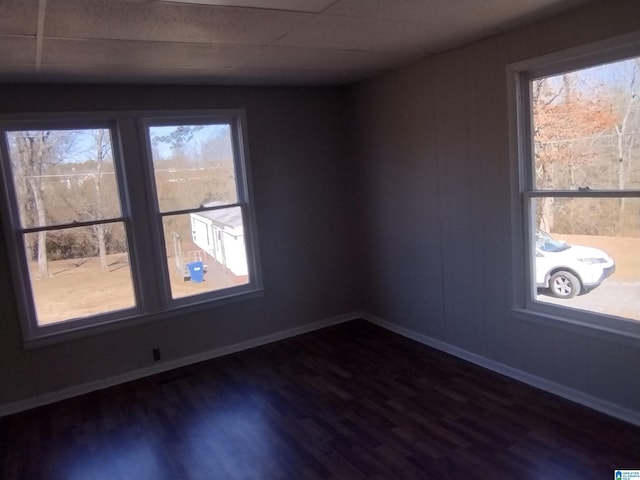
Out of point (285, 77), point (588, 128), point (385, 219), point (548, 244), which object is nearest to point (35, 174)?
point (285, 77)

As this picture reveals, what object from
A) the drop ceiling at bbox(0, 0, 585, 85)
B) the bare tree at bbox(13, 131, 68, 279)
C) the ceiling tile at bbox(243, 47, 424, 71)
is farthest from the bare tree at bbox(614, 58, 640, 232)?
the bare tree at bbox(13, 131, 68, 279)

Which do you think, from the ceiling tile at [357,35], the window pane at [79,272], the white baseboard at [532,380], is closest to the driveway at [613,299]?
the white baseboard at [532,380]

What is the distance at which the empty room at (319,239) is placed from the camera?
2686 mm

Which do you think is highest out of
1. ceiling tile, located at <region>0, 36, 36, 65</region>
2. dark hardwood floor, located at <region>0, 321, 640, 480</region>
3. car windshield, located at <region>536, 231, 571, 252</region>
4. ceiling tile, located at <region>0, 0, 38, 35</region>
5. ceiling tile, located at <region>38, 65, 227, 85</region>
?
ceiling tile, located at <region>38, 65, 227, 85</region>

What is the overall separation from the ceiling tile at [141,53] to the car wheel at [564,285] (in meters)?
2.44

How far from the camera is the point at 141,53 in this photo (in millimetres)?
2936

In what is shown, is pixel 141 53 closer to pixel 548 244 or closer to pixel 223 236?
pixel 223 236

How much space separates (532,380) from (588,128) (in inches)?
67.3

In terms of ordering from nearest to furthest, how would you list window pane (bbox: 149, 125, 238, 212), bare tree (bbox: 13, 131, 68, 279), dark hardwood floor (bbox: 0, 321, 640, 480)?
dark hardwood floor (bbox: 0, 321, 640, 480) < bare tree (bbox: 13, 131, 68, 279) < window pane (bbox: 149, 125, 238, 212)

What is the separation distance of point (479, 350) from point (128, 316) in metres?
2.85

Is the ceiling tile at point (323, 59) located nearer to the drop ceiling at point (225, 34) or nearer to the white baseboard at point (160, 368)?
the drop ceiling at point (225, 34)

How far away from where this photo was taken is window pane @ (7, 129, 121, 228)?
11.9 feet

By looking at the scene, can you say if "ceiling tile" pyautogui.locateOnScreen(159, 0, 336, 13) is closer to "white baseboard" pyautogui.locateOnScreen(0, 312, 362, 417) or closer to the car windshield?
the car windshield

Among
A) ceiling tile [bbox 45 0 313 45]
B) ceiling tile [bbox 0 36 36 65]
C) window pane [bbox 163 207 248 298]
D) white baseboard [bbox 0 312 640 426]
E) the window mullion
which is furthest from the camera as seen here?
window pane [bbox 163 207 248 298]
